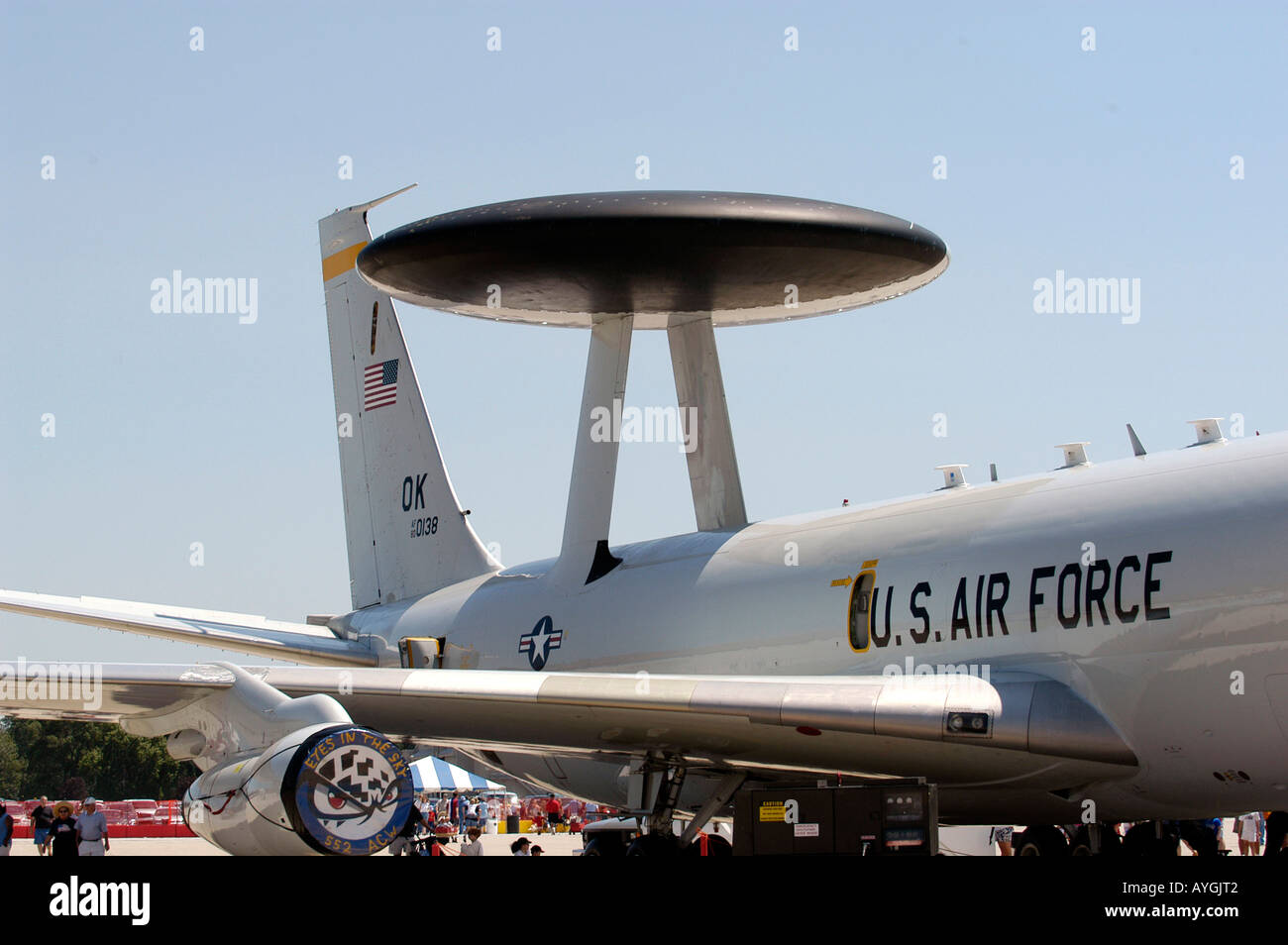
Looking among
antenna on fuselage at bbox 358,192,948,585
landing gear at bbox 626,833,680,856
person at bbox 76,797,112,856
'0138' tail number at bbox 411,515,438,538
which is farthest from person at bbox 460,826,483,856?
landing gear at bbox 626,833,680,856

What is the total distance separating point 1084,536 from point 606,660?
6.66m

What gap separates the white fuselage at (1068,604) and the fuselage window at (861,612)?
58 mm

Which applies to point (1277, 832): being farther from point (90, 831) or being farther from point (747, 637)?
point (90, 831)

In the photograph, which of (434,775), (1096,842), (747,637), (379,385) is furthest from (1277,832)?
(434,775)

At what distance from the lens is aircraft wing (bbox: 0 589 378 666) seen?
17703 millimetres

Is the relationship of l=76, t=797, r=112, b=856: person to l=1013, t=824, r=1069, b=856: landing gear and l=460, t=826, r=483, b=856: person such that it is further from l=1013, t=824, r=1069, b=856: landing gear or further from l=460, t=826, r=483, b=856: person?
l=1013, t=824, r=1069, b=856: landing gear

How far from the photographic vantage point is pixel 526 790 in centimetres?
2173

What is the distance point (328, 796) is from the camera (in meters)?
12.0

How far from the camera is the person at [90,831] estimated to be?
17.4 meters

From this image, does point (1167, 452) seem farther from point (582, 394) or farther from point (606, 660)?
point (582, 394)

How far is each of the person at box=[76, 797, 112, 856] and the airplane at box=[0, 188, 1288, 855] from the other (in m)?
2.19

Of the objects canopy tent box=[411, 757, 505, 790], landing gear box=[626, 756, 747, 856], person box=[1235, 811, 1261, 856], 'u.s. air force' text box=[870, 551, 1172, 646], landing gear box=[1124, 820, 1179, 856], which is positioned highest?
'u.s. air force' text box=[870, 551, 1172, 646]
